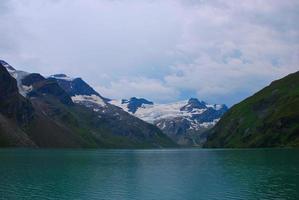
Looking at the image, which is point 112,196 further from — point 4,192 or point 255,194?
point 255,194

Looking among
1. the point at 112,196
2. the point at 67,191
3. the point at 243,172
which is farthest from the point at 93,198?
the point at 243,172

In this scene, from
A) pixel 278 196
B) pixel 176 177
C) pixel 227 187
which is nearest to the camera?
pixel 278 196

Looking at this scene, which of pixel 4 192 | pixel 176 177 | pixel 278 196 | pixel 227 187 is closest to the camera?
pixel 278 196

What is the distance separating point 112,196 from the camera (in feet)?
273

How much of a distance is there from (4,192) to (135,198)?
84.5 feet

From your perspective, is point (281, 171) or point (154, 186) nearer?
point (154, 186)

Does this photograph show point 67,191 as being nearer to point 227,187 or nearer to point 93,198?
point 93,198

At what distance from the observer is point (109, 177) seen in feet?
378

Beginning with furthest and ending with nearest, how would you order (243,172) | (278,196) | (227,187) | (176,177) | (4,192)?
(243,172) < (176,177) < (227,187) < (4,192) < (278,196)

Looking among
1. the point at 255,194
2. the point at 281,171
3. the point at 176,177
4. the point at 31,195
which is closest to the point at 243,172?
the point at 281,171

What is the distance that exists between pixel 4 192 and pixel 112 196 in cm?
2112

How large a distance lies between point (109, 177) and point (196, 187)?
29.4 metres

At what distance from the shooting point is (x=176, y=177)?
114875mm

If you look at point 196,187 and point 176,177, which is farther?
point 176,177
